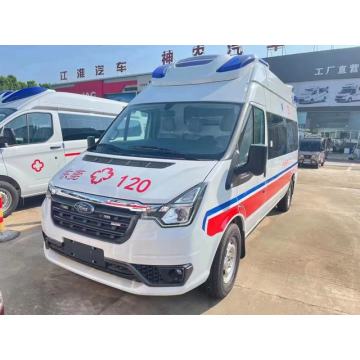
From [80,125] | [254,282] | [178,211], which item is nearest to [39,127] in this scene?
[80,125]

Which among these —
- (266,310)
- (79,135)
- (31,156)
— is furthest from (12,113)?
(266,310)

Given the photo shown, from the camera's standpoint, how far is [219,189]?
→ 9.23 feet

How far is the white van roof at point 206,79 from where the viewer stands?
11.6ft

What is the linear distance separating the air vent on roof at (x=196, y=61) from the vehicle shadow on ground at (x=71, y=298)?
9.02 feet

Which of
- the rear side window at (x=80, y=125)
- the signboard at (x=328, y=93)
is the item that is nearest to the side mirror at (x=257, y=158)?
the rear side window at (x=80, y=125)

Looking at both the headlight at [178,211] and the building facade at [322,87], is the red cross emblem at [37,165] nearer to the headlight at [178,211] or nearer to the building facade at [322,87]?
the headlight at [178,211]

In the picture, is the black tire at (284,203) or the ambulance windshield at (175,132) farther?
the black tire at (284,203)

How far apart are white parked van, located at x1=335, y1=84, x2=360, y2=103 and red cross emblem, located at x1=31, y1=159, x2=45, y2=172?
32.4 metres

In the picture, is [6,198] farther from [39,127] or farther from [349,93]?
[349,93]

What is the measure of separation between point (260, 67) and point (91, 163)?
2.60 m

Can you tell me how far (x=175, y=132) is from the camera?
3465mm

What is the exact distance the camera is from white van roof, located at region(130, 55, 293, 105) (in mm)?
3551

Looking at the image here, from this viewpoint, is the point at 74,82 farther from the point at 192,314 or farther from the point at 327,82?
the point at 192,314

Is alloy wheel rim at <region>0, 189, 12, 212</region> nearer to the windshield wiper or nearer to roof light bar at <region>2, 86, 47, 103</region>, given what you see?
roof light bar at <region>2, 86, 47, 103</region>
